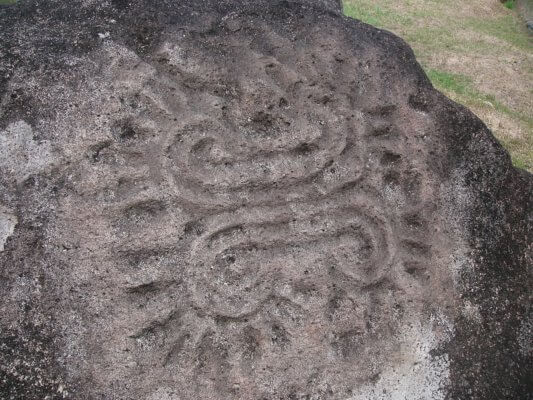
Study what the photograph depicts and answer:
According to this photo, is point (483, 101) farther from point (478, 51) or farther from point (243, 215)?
point (243, 215)

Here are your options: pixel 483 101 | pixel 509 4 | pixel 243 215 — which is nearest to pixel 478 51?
pixel 483 101

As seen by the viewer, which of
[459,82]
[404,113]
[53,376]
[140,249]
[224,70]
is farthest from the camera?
[459,82]

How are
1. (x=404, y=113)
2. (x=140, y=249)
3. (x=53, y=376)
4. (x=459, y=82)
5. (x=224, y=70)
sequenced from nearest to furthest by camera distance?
(x=53, y=376) → (x=140, y=249) → (x=224, y=70) → (x=404, y=113) → (x=459, y=82)

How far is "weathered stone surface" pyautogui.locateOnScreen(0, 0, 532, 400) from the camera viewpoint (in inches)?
54.5

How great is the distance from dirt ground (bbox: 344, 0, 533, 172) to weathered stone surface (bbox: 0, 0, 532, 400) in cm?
212

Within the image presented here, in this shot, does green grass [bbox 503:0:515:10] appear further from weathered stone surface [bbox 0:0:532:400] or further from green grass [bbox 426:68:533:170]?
weathered stone surface [bbox 0:0:532:400]

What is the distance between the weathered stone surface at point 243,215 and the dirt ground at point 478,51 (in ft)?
6.97

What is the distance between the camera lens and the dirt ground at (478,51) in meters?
4.04

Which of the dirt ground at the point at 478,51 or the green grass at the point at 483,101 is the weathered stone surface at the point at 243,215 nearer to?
the green grass at the point at 483,101

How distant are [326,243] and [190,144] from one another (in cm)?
45

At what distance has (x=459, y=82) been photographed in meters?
4.45

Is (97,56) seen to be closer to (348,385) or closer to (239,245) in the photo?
(239,245)

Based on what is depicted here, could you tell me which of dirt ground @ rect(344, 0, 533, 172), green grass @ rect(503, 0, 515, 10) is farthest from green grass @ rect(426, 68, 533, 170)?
green grass @ rect(503, 0, 515, 10)

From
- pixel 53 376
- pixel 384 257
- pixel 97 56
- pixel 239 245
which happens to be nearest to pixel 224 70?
pixel 97 56
